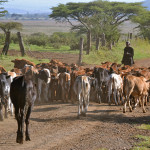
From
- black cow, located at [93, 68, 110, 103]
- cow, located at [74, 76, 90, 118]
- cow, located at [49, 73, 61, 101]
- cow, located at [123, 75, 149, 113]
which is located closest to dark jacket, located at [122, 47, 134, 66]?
black cow, located at [93, 68, 110, 103]

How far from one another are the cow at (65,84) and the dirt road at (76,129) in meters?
0.89

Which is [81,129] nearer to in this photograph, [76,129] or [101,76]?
[76,129]

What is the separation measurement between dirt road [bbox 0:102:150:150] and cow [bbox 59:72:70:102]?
89 cm

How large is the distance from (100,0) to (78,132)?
4736 cm

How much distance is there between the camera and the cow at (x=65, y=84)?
13.7m

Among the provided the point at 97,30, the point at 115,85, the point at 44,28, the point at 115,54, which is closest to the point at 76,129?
the point at 115,85

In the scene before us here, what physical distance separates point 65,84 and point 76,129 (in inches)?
168

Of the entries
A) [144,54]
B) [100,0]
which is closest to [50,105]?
[144,54]

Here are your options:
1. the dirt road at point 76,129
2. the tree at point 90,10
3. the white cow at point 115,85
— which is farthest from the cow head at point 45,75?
the tree at point 90,10

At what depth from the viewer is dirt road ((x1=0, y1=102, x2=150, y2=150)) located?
8.30 m

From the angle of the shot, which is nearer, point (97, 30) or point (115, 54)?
point (115, 54)

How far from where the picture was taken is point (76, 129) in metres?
9.67

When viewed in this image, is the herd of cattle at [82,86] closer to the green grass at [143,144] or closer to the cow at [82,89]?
the cow at [82,89]

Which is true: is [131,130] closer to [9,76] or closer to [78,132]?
[78,132]
